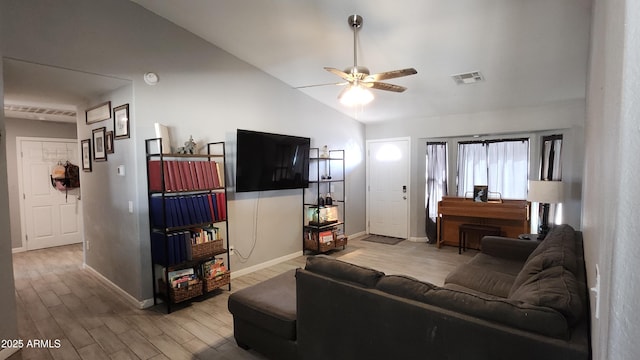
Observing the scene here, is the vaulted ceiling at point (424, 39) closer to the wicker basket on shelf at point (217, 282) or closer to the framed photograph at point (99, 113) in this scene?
the framed photograph at point (99, 113)

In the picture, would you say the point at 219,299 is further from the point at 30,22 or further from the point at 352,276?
the point at 30,22

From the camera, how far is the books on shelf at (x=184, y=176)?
310 centimetres

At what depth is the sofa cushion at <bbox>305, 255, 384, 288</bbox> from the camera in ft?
5.54

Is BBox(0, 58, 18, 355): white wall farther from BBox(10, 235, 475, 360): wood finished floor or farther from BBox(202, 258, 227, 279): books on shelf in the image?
BBox(202, 258, 227, 279): books on shelf

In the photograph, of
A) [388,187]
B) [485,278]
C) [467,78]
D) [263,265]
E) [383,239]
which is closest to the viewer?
[485,278]

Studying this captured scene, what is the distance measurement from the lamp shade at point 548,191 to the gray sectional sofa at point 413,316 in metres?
1.55

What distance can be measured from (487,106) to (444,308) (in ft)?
14.2

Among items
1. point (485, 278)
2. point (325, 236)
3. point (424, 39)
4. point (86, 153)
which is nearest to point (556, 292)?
point (485, 278)

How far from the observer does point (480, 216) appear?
195 inches

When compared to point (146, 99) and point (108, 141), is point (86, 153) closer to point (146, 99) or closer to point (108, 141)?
point (108, 141)

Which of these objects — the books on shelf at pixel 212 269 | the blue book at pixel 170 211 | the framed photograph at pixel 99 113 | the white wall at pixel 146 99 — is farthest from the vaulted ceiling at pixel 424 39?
the books on shelf at pixel 212 269

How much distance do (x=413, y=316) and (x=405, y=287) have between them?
0.15 meters

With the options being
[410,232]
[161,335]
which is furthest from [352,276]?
[410,232]

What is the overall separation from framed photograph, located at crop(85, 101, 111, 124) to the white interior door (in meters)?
4.54
